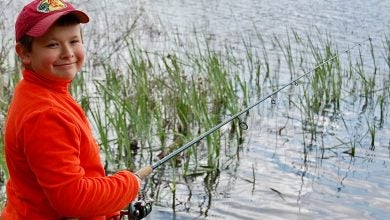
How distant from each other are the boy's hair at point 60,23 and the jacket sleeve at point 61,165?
0.22 meters

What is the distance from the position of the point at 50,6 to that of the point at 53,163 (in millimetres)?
427

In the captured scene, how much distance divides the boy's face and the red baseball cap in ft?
0.11

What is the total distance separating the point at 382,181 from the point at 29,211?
3.93 m

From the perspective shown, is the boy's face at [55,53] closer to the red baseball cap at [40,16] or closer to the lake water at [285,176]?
the red baseball cap at [40,16]

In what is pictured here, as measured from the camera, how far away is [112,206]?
173 centimetres

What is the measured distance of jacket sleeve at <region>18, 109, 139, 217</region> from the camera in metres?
1.57

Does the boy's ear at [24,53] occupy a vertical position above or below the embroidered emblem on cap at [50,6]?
below

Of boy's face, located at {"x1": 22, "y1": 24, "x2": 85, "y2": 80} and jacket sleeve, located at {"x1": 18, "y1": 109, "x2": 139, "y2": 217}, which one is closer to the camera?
jacket sleeve, located at {"x1": 18, "y1": 109, "x2": 139, "y2": 217}

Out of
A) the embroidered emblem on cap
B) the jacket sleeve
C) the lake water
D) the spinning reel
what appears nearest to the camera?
the jacket sleeve

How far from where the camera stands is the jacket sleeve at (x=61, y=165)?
5.16ft

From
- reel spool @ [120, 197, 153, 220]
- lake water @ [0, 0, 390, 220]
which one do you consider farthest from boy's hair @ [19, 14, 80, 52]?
lake water @ [0, 0, 390, 220]

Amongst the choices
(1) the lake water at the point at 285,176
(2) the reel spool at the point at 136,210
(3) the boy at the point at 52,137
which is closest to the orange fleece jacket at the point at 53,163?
(3) the boy at the point at 52,137

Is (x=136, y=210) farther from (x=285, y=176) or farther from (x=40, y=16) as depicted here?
(x=285, y=176)

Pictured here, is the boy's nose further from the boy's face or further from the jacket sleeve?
the jacket sleeve
